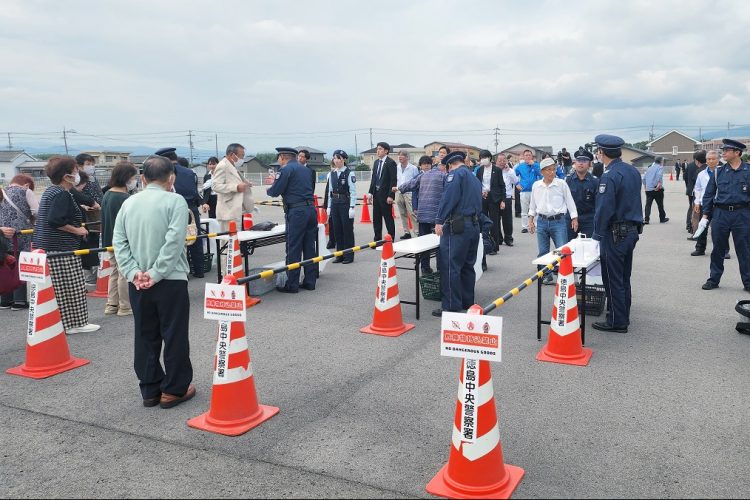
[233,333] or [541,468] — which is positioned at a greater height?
[233,333]

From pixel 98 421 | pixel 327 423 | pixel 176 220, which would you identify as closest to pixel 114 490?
pixel 98 421

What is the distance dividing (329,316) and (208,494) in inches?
158

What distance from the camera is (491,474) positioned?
10.5ft

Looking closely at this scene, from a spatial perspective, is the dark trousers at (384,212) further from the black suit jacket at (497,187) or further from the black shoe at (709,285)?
the black shoe at (709,285)

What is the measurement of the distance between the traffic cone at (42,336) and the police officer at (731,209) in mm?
8024

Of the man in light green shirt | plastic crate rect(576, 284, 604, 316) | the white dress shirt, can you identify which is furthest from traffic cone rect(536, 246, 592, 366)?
the man in light green shirt

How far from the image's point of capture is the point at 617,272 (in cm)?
606

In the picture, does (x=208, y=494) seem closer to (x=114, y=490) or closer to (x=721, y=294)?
(x=114, y=490)

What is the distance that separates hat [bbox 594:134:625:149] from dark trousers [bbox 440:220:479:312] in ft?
5.18

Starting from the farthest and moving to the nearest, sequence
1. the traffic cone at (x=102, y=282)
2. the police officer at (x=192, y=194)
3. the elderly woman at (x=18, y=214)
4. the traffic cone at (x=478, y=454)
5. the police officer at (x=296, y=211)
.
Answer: the police officer at (x=192, y=194)
the traffic cone at (x=102, y=282)
the police officer at (x=296, y=211)
the elderly woman at (x=18, y=214)
the traffic cone at (x=478, y=454)

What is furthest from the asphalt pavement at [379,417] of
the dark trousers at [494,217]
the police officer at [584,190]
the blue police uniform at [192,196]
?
the dark trousers at [494,217]

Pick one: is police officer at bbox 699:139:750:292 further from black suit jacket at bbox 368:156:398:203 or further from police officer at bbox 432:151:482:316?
black suit jacket at bbox 368:156:398:203

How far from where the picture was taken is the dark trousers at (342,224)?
A: 1055 cm

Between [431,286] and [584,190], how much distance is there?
258cm
